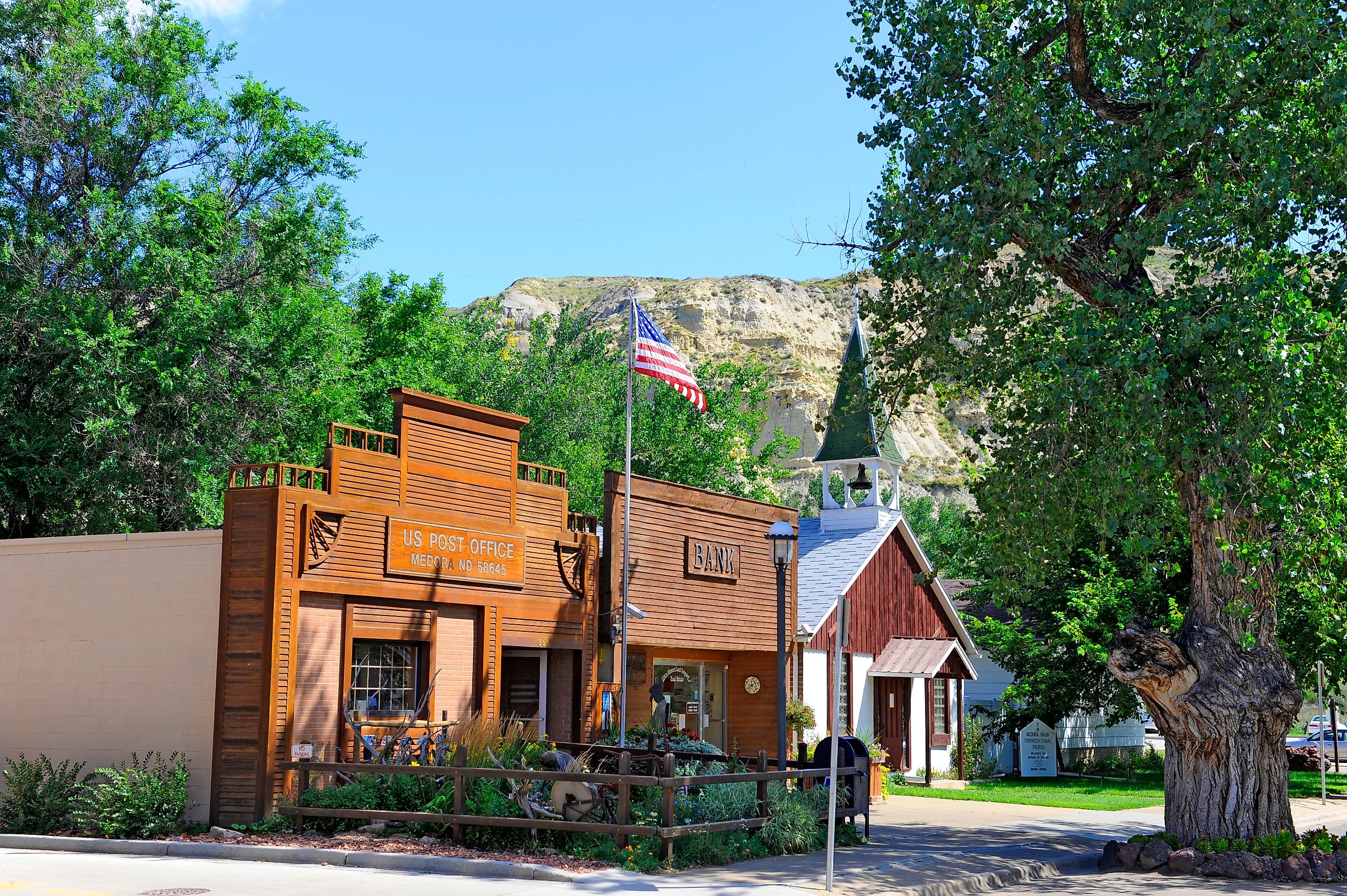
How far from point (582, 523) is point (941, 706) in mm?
15738

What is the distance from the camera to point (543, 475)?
68.9 feet

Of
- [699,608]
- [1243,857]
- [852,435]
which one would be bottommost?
[1243,857]

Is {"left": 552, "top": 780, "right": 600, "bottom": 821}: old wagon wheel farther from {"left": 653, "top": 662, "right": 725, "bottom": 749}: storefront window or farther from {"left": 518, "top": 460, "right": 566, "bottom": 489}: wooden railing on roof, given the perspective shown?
{"left": 653, "top": 662, "right": 725, "bottom": 749}: storefront window

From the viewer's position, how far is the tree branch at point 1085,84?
17078mm

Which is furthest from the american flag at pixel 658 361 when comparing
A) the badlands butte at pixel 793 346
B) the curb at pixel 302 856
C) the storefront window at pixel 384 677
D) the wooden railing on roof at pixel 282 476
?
the badlands butte at pixel 793 346

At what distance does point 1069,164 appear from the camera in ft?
54.0

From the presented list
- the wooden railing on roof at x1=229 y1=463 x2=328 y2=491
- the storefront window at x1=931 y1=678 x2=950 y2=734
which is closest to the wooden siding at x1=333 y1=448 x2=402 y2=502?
the wooden railing on roof at x1=229 y1=463 x2=328 y2=491

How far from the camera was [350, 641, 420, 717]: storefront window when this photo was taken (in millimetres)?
17375

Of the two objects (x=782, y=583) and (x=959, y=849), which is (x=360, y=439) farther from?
(x=959, y=849)

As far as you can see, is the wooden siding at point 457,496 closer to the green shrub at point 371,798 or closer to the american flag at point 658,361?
the american flag at point 658,361

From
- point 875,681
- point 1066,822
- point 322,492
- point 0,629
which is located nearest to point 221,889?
point 322,492

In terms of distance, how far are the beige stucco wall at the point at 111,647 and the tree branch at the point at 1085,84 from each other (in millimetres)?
13255

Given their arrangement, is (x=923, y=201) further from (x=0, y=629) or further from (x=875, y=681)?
(x=875, y=681)

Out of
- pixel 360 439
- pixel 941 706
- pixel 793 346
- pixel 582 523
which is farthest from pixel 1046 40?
pixel 793 346
